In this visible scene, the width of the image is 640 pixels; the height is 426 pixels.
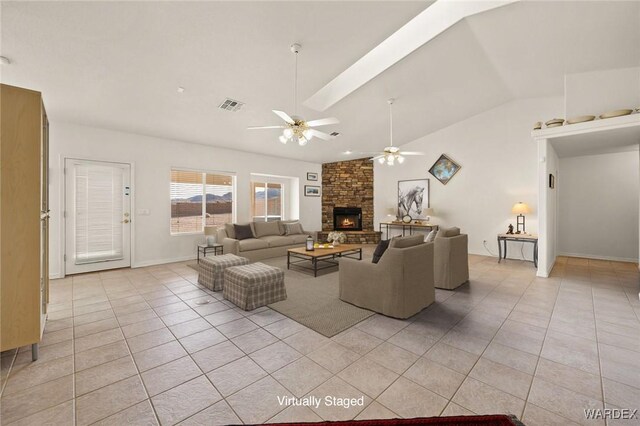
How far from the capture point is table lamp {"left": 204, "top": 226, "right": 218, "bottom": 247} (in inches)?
237

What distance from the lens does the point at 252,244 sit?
5.93 m

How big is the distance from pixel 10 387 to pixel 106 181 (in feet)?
13.8

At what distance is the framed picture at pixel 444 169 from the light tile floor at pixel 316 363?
13.7 ft

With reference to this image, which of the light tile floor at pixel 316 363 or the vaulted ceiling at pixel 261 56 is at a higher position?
the vaulted ceiling at pixel 261 56

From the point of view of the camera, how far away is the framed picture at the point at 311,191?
8781 millimetres

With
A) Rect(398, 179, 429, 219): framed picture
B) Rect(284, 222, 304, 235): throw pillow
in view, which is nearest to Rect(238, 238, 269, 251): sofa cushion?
Rect(284, 222, 304, 235): throw pillow

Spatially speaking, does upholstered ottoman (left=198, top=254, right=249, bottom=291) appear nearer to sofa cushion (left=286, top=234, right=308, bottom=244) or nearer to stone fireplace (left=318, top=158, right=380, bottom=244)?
sofa cushion (left=286, top=234, right=308, bottom=244)

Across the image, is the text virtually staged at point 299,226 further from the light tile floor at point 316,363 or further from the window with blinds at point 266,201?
the window with blinds at point 266,201

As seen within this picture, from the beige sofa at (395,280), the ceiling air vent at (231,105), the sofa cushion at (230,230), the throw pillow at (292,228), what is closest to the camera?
the beige sofa at (395,280)

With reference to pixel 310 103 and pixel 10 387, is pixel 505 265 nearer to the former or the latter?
pixel 310 103

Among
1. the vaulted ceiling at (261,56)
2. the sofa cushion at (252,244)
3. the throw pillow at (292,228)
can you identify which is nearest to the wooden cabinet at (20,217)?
the vaulted ceiling at (261,56)

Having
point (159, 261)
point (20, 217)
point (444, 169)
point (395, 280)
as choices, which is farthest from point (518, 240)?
point (159, 261)

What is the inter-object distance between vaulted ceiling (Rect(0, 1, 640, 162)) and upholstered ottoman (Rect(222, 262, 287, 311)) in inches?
109

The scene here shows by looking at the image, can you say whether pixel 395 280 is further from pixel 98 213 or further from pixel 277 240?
pixel 98 213
